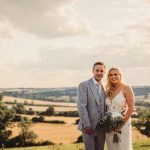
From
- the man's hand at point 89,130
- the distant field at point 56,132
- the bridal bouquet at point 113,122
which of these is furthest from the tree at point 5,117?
the man's hand at point 89,130

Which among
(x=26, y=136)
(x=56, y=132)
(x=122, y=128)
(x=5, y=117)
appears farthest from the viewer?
(x=5, y=117)

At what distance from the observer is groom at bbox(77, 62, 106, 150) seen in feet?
29.4

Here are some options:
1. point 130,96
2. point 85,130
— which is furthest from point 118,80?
point 85,130

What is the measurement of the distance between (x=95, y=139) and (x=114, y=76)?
1.50 meters

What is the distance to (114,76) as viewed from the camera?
9.12m

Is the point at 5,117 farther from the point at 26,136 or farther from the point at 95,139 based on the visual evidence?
the point at 95,139

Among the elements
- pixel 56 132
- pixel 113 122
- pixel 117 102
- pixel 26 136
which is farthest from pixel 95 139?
pixel 56 132

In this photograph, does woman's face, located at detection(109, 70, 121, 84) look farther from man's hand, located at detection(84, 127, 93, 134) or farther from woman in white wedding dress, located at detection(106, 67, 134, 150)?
man's hand, located at detection(84, 127, 93, 134)

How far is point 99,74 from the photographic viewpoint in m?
9.07

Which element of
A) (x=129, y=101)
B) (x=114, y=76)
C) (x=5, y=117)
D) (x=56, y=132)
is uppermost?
(x=114, y=76)

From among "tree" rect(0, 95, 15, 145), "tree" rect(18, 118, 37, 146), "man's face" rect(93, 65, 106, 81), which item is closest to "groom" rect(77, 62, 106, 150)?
"man's face" rect(93, 65, 106, 81)

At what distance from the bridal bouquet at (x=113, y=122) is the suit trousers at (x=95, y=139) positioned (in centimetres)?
17

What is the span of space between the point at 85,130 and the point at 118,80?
1363mm

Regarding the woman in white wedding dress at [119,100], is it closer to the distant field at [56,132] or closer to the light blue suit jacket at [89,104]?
the light blue suit jacket at [89,104]
